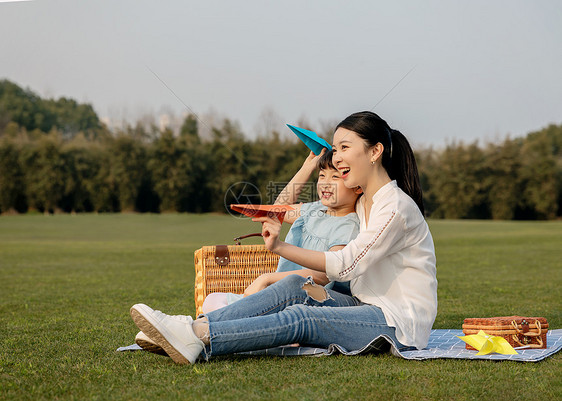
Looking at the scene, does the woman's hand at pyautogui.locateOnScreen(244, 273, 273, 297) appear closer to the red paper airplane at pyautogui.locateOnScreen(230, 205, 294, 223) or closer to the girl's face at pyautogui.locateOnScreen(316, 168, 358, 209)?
the girl's face at pyautogui.locateOnScreen(316, 168, 358, 209)

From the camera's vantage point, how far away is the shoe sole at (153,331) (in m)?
2.80

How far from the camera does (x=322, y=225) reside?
145 inches

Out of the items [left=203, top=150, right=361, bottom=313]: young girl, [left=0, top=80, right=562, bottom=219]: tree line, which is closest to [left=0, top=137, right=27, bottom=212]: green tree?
[left=0, top=80, right=562, bottom=219]: tree line

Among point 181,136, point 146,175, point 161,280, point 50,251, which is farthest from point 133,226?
point 161,280

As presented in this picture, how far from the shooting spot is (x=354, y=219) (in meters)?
3.62

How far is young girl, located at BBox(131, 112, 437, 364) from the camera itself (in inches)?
115

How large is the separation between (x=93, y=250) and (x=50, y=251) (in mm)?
1107

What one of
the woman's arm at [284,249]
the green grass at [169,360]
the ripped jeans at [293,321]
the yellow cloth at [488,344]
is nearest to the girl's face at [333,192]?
the ripped jeans at [293,321]

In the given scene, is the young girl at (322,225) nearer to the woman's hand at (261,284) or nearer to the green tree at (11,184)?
the woman's hand at (261,284)

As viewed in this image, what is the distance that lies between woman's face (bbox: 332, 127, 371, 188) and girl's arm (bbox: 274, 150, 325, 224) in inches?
25.0

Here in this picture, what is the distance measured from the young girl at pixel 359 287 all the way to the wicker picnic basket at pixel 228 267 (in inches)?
40.2

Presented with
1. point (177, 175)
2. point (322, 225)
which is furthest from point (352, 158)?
point (177, 175)

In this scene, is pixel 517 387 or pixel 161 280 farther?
pixel 161 280

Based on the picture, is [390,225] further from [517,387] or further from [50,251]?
[50,251]
